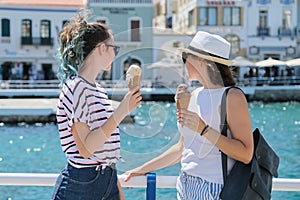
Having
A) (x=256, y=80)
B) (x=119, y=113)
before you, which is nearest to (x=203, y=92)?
(x=119, y=113)

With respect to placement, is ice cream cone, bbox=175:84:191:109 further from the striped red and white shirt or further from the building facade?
the building facade

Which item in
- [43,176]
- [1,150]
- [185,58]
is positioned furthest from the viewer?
[1,150]

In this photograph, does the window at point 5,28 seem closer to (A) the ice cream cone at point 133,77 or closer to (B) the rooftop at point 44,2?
(B) the rooftop at point 44,2

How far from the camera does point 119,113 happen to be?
6.04 ft

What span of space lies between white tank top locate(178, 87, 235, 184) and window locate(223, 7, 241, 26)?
31.2 metres

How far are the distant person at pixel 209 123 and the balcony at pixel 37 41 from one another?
28.8 meters

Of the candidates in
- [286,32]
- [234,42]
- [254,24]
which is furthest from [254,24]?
[286,32]

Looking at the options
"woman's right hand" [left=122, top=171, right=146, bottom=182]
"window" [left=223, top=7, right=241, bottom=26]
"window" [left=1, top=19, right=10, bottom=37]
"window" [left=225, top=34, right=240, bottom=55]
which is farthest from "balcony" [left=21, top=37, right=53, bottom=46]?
"woman's right hand" [left=122, top=171, right=146, bottom=182]

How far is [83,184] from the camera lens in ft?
6.39

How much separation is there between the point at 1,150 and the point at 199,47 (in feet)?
37.3

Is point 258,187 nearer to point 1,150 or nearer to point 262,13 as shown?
point 1,150

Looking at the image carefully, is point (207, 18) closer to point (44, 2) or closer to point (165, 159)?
point (44, 2)

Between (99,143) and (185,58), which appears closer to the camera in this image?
(99,143)

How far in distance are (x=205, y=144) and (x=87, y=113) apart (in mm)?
404
